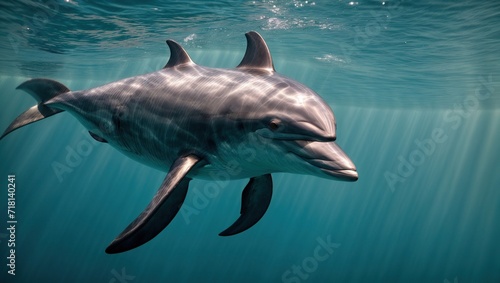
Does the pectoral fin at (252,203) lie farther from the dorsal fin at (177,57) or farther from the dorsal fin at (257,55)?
the dorsal fin at (177,57)

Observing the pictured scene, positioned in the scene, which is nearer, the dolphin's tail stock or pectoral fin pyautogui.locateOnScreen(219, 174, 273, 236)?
pectoral fin pyautogui.locateOnScreen(219, 174, 273, 236)

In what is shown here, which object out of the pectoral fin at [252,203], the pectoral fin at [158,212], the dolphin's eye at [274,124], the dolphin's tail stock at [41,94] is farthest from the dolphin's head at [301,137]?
the dolphin's tail stock at [41,94]

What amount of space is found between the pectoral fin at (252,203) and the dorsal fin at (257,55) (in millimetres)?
1367

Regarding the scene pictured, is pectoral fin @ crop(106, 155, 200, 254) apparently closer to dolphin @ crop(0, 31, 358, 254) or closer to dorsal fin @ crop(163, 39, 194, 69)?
dolphin @ crop(0, 31, 358, 254)

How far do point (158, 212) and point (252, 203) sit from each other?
1.51 metres

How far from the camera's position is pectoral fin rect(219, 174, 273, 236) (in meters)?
4.53

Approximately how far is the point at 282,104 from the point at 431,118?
4916 centimetres

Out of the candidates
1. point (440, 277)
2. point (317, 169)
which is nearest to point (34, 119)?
point (317, 169)

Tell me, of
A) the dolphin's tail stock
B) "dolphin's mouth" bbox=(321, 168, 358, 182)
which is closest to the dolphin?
"dolphin's mouth" bbox=(321, 168, 358, 182)

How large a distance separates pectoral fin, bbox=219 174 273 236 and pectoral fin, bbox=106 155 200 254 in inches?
40.5

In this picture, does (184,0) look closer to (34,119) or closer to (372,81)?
(34,119)

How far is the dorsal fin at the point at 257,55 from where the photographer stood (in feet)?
13.8

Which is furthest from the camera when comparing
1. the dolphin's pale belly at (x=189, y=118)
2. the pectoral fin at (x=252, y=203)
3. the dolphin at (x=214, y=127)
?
the pectoral fin at (x=252, y=203)

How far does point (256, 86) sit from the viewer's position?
371 cm
